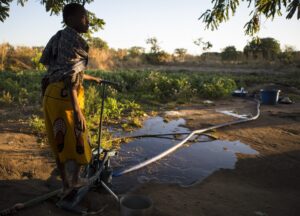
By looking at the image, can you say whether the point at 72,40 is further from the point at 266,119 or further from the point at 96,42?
the point at 96,42

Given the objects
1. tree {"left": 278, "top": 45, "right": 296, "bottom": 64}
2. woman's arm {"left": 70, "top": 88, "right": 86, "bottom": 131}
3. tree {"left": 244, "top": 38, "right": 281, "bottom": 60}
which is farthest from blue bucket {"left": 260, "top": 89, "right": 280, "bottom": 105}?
tree {"left": 244, "top": 38, "right": 281, "bottom": 60}

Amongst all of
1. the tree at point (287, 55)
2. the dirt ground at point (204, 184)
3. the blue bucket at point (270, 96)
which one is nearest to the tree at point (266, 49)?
the tree at point (287, 55)

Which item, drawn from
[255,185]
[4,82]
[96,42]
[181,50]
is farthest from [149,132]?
[181,50]

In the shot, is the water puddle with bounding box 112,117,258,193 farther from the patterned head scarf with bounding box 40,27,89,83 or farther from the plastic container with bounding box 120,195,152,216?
the patterned head scarf with bounding box 40,27,89,83

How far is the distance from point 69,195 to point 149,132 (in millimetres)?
3351

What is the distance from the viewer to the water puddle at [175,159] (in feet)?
12.6

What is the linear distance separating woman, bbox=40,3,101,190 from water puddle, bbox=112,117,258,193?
3.84ft

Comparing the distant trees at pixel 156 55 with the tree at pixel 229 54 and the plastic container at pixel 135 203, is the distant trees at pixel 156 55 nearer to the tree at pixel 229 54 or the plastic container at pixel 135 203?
the tree at pixel 229 54

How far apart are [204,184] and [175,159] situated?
93 centimetres

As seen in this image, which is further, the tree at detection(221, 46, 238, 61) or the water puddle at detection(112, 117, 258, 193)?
the tree at detection(221, 46, 238, 61)

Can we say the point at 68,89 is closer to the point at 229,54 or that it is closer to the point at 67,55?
the point at 67,55

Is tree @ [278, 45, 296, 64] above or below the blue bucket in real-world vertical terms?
above

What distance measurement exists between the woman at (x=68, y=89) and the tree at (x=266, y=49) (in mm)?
35179

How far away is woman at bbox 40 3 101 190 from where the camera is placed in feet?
7.93
